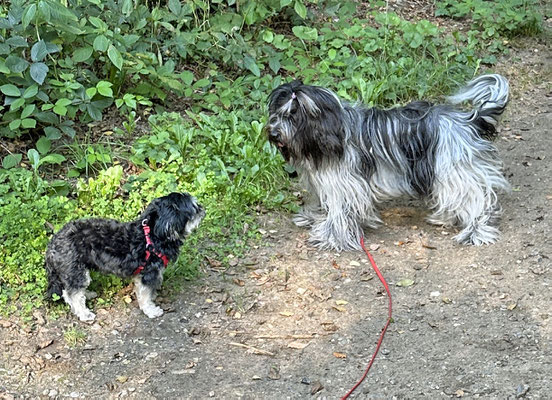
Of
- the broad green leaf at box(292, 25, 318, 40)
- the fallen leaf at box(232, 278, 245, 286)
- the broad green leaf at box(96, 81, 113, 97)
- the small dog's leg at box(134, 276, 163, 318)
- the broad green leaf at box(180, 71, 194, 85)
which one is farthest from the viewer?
the broad green leaf at box(292, 25, 318, 40)

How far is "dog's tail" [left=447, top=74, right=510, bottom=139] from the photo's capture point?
6.02 meters

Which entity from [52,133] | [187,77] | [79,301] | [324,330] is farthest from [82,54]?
[324,330]

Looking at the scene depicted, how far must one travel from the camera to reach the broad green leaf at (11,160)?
647 centimetres

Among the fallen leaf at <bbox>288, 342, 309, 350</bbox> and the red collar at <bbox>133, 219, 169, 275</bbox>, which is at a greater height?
the red collar at <bbox>133, 219, 169, 275</bbox>

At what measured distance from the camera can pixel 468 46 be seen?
30.1 feet

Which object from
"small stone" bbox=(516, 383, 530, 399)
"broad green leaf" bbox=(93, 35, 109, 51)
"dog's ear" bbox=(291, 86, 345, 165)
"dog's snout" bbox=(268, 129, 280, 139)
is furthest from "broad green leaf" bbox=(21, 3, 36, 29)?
"small stone" bbox=(516, 383, 530, 399)

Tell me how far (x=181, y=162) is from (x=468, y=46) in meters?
4.38

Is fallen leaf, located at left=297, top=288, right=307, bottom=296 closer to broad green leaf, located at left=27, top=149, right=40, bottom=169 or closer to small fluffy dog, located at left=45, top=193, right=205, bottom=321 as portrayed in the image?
small fluffy dog, located at left=45, top=193, right=205, bottom=321

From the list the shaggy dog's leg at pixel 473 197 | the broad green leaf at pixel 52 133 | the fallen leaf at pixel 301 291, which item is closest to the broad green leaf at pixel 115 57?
the broad green leaf at pixel 52 133

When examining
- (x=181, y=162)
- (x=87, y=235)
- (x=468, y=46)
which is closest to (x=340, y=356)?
(x=87, y=235)

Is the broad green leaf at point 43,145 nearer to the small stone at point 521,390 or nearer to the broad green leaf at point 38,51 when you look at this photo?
the broad green leaf at point 38,51

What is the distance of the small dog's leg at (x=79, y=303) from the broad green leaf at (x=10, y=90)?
212 cm

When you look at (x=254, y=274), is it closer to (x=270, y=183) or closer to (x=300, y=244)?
(x=300, y=244)

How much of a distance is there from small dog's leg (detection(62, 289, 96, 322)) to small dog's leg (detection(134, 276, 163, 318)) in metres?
0.34
